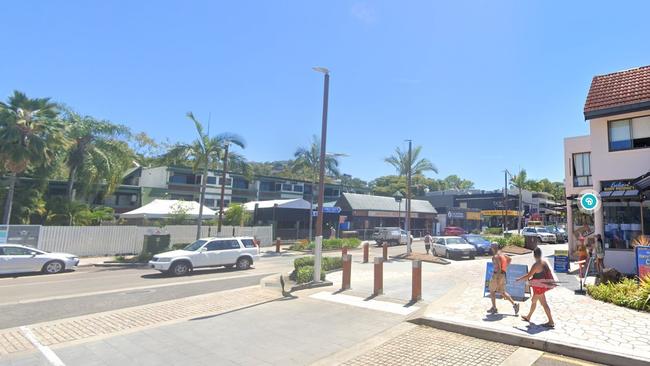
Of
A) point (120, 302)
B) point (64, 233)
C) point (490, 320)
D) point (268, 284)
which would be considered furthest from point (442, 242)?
point (64, 233)

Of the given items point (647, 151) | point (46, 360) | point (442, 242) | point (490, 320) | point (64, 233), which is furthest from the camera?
point (442, 242)

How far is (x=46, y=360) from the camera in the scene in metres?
6.17

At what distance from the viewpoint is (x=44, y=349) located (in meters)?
6.70

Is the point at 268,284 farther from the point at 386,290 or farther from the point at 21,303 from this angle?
the point at 21,303

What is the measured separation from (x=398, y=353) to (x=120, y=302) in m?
8.41

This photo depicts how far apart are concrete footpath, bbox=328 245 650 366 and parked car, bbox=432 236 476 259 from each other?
10.5m

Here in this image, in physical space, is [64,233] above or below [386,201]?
below

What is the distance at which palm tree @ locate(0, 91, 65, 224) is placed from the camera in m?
20.6

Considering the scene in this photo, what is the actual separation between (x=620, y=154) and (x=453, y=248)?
34.7 ft

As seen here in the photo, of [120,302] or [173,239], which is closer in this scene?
[120,302]

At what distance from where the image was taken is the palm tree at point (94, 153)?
96.1ft

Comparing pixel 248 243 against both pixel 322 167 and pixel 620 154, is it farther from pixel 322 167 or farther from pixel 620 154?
pixel 620 154

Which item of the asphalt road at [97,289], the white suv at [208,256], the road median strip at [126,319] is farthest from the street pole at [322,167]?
the white suv at [208,256]

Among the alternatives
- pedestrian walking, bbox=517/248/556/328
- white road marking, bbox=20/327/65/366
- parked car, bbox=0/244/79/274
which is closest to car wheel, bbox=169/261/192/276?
parked car, bbox=0/244/79/274
